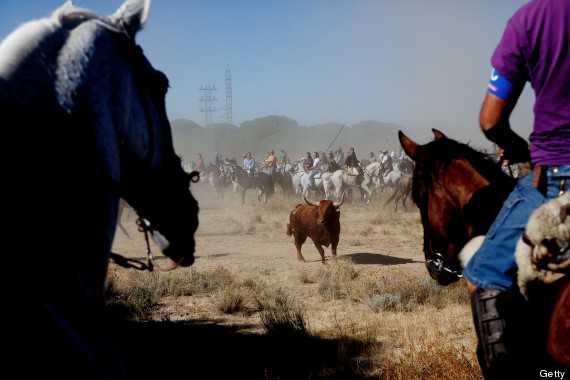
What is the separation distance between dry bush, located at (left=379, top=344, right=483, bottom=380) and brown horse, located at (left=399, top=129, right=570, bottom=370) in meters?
1.56

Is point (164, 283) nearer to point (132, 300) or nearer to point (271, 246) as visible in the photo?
point (132, 300)

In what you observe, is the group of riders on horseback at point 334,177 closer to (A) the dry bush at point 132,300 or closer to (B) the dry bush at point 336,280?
(B) the dry bush at point 336,280

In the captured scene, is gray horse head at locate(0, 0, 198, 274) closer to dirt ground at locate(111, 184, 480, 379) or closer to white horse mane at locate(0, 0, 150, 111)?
white horse mane at locate(0, 0, 150, 111)

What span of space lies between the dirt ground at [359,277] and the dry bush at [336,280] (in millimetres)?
108

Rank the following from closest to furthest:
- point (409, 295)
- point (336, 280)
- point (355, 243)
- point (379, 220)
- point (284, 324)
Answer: point (284, 324), point (409, 295), point (336, 280), point (355, 243), point (379, 220)

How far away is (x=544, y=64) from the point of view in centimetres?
A: 194

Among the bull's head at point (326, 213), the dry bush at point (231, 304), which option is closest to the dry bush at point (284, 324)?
the dry bush at point (231, 304)

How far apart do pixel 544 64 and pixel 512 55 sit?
0.40ft

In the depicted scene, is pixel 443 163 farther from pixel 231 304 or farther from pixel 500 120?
pixel 231 304

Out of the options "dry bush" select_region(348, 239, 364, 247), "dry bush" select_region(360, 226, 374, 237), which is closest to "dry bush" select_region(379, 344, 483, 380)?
"dry bush" select_region(348, 239, 364, 247)

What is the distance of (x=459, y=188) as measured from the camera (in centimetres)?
279

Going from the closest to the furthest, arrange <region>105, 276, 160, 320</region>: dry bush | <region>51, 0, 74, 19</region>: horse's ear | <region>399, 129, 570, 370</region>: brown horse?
<region>51, 0, 74, 19</region>: horse's ear, <region>399, 129, 570, 370</region>: brown horse, <region>105, 276, 160, 320</region>: dry bush

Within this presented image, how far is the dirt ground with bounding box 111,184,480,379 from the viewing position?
17.4 ft

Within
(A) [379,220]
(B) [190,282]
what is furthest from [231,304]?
(A) [379,220]
